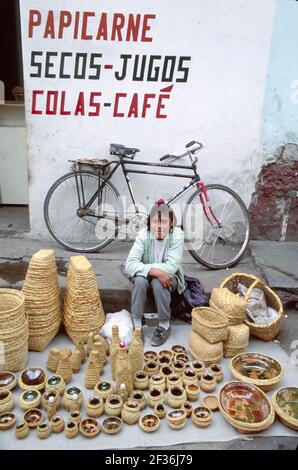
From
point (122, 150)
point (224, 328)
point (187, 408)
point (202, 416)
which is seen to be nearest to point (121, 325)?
point (224, 328)

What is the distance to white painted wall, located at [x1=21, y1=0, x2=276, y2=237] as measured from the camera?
4.24 metres

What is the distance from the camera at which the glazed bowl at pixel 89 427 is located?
2.62 meters

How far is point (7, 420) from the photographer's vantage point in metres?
2.70

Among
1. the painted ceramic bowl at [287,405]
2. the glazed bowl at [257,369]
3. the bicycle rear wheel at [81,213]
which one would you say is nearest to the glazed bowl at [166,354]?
the glazed bowl at [257,369]

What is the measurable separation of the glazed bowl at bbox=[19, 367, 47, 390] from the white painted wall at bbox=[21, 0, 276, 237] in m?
2.14

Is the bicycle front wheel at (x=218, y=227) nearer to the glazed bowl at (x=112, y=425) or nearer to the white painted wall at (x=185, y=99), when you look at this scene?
the white painted wall at (x=185, y=99)

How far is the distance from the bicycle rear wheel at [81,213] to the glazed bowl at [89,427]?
2184mm

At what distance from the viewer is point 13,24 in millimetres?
5941

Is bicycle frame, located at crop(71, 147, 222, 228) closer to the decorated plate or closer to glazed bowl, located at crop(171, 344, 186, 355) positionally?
glazed bowl, located at crop(171, 344, 186, 355)

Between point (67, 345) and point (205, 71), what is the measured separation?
3067 millimetres

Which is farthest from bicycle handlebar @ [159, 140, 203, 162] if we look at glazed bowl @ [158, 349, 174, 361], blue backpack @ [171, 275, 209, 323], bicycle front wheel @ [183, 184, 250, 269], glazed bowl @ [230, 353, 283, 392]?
glazed bowl @ [230, 353, 283, 392]

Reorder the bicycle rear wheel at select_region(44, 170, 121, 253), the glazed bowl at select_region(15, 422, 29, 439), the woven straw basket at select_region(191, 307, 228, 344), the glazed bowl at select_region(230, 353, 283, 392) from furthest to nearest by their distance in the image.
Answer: the bicycle rear wheel at select_region(44, 170, 121, 253) → the woven straw basket at select_region(191, 307, 228, 344) → the glazed bowl at select_region(230, 353, 283, 392) → the glazed bowl at select_region(15, 422, 29, 439)
